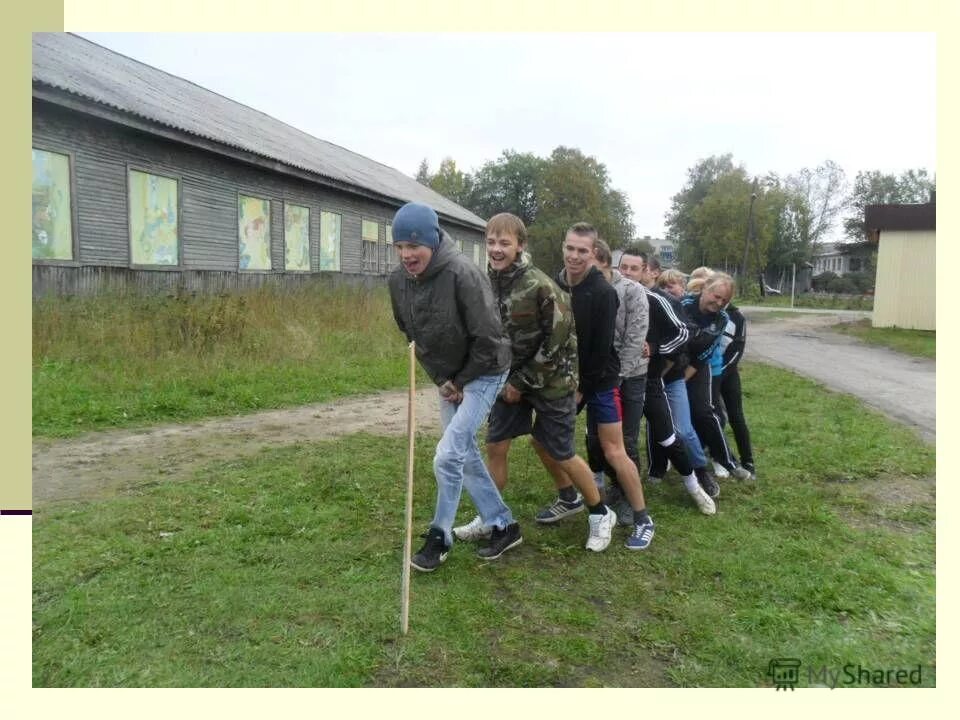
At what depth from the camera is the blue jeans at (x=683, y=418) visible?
554 cm

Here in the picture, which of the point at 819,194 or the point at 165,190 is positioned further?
the point at 819,194

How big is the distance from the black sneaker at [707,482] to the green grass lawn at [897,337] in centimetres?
1362

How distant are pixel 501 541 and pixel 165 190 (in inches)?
505

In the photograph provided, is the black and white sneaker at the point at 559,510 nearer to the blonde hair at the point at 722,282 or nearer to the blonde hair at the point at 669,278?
the blonde hair at the point at 722,282

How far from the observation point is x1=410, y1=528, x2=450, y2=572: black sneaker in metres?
3.97

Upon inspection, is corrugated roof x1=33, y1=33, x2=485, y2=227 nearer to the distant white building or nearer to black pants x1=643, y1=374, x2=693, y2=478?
black pants x1=643, y1=374, x2=693, y2=478

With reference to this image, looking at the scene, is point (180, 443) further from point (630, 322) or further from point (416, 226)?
point (630, 322)

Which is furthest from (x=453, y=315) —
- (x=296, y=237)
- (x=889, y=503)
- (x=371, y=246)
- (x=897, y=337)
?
(x=897, y=337)

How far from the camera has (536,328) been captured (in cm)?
410

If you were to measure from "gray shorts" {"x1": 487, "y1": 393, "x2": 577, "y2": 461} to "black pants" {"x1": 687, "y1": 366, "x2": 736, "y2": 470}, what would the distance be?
1808mm

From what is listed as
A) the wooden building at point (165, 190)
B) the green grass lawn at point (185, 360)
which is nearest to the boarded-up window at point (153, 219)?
the wooden building at point (165, 190)

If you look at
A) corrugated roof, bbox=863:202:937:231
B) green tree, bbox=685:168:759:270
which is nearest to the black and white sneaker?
corrugated roof, bbox=863:202:937:231

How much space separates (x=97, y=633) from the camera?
324 centimetres

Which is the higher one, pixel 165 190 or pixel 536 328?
pixel 165 190
